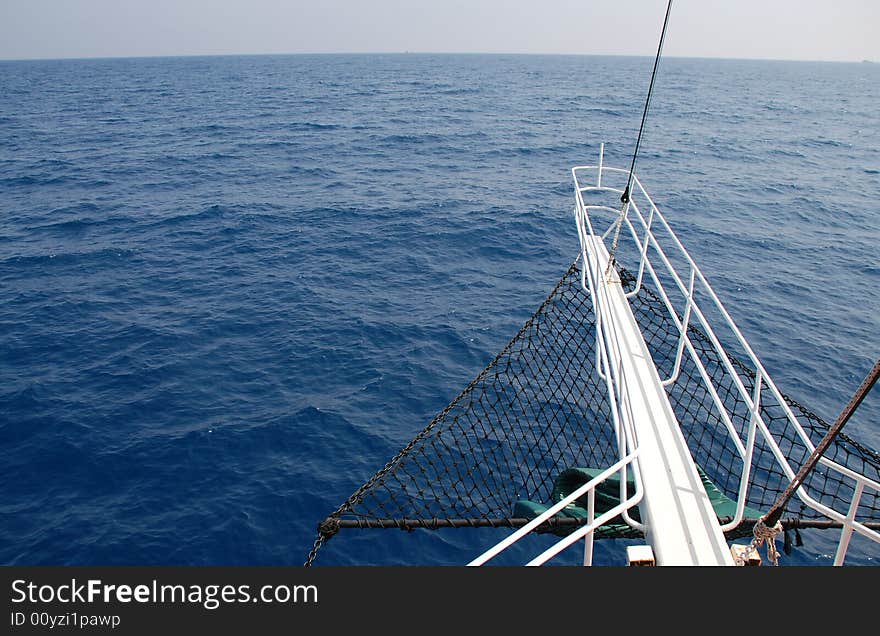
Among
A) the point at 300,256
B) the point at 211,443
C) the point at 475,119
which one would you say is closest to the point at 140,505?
the point at 211,443

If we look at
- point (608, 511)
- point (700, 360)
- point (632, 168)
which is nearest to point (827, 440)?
point (608, 511)

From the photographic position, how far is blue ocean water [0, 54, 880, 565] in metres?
15.8

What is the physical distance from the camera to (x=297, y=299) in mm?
26984

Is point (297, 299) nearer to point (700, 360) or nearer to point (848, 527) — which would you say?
point (700, 360)

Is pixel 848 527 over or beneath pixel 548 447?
beneath

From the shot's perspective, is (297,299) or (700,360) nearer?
(700,360)

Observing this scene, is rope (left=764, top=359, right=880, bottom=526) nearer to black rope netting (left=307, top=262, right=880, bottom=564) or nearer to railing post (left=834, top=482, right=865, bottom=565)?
railing post (left=834, top=482, right=865, bottom=565)

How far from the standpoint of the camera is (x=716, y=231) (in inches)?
1437

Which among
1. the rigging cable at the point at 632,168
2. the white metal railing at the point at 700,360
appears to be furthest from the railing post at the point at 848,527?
the rigging cable at the point at 632,168

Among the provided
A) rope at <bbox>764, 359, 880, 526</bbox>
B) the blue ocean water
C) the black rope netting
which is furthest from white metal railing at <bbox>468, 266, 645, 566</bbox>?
the blue ocean water

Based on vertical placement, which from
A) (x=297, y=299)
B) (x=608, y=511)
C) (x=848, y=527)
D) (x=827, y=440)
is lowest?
(x=848, y=527)

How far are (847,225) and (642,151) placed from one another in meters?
25.4

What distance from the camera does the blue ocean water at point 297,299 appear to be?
15844 mm

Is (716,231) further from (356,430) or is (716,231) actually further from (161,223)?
(161,223)
